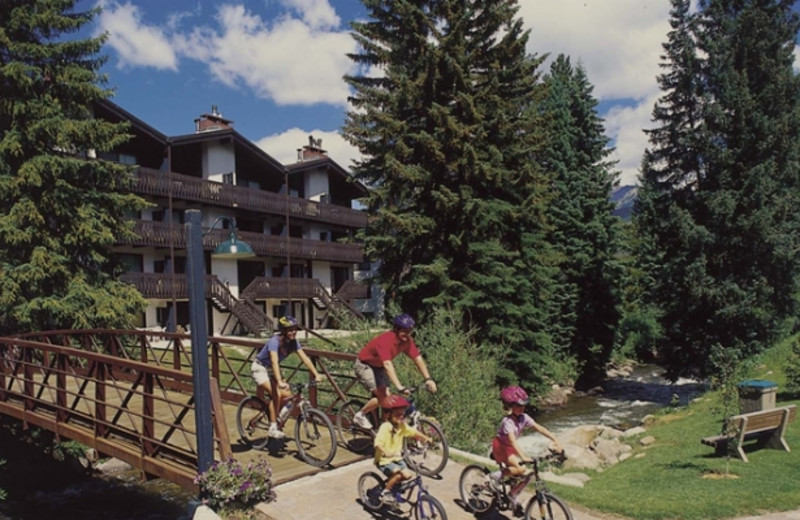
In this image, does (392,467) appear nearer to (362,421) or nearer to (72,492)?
(362,421)

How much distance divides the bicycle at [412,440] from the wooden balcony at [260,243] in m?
13.1

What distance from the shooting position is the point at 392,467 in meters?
6.84

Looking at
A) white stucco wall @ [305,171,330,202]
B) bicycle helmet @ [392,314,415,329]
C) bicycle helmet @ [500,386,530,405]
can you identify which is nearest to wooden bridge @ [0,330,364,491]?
bicycle helmet @ [392,314,415,329]

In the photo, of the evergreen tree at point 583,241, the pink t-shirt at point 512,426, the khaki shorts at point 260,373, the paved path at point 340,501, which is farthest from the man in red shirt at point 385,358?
the evergreen tree at point 583,241

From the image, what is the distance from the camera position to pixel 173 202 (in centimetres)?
3114

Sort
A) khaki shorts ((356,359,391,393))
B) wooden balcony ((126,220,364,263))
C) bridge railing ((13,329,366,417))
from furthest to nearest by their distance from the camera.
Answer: wooden balcony ((126,220,364,263))
bridge railing ((13,329,366,417))
khaki shorts ((356,359,391,393))

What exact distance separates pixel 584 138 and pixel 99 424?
102 ft

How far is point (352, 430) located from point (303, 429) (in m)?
0.87

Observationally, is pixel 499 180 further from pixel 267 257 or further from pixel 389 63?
pixel 267 257

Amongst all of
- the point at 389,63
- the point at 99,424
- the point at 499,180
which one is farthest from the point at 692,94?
the point at 99,424

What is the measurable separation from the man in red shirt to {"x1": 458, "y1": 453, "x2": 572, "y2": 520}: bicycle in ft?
4.22

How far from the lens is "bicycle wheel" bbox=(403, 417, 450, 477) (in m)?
8.28

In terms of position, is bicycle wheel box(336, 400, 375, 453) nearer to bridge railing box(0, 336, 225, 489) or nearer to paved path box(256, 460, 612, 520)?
paved path box(256, 460, 612, 520)

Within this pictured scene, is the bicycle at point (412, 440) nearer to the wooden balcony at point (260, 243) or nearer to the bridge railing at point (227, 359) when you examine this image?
the bridge railing at point (227, 359)
